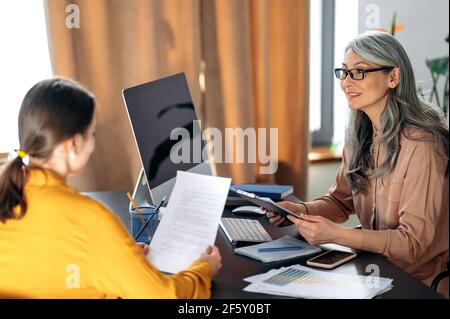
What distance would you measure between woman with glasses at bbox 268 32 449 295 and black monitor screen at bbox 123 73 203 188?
1.16ft

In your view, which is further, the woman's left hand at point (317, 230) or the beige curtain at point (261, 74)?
the beige curtain at point (261, 74)

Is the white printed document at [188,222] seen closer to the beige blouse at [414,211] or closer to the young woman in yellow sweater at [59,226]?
the young woman in yellow sweater at [59,226]

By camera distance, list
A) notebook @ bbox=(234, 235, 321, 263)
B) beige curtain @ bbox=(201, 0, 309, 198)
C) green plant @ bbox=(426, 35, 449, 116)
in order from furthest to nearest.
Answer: green plant @ bbox=(426, 35, 449, 116) → beige curtain @ bbox=(201, 0, 309, 198) → notebook @ bbox=(234, 235, 321, 263)

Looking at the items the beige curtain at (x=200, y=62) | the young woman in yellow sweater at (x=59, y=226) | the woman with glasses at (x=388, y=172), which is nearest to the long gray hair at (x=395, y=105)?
the woman with glasses at (x=388, y=172)

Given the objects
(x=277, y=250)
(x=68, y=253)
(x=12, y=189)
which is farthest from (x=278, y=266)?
(x=12, y=189)

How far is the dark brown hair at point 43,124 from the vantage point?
4.13 ft

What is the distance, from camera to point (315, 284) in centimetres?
143

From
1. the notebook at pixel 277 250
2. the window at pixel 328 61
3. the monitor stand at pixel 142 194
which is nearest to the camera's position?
the notebook at pixel 277 250

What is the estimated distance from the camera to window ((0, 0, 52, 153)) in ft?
8.79

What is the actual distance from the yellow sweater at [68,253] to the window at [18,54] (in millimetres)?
1565

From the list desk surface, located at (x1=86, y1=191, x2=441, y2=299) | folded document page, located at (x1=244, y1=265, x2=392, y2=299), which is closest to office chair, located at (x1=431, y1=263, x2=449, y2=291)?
desk surface, located at (x1=86, y1=191, x2=441, y2=299)

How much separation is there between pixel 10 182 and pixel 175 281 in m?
0.40

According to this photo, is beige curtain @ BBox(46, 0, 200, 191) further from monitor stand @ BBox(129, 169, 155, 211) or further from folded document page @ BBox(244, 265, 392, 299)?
folded document page @ BBox(244, 265, 392, 299)

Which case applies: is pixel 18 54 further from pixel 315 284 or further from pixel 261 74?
pixel 315 284
